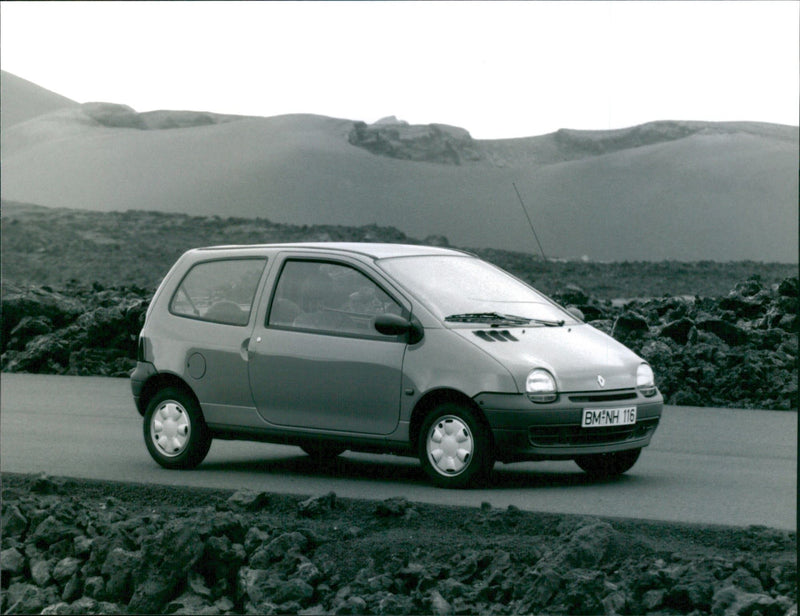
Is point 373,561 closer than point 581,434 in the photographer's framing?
Yes

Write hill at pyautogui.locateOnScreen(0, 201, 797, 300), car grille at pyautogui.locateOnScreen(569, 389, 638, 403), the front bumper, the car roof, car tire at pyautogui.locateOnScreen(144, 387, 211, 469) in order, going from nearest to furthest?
the front bumper < car grille at pyautogui.locateOnScreen(569, 389, 638, 403) < the car roof < car tire at pyautogui.locateOnScreen(144, 387, 211, 469) < hill at pyautogui.locateOnScreen(0, 201, 797, 300)

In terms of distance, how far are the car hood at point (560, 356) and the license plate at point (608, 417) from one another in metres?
0.16

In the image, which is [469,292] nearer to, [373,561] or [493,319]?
[493,319]

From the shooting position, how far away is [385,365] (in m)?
10.2

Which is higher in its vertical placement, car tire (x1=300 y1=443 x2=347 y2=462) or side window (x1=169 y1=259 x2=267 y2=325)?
side window (x1=169 y1=259 x2=267 y2=325)

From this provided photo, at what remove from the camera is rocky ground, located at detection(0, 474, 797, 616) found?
6.99 m

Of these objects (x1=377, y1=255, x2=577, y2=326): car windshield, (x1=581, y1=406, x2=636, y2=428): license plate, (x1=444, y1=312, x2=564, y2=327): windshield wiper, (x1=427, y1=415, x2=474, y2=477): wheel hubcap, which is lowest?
(x1=427, y1=415, x2=474, y2=477): wheel hubcap

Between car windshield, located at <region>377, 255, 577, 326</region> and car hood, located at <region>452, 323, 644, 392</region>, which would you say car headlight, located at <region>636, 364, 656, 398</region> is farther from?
car windshield, located at <region>377, 255, 577, 326</region>

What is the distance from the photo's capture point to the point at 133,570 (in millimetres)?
7891

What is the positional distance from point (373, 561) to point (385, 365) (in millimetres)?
2629

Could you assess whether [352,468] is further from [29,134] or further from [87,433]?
[29,134]

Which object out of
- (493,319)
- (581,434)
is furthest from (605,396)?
(493,319)

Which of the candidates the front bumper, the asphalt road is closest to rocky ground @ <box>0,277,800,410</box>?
the asphalt road

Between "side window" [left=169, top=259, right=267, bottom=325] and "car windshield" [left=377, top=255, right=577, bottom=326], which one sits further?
"side window" [left=169, top=259, right=267, bottom=325]
